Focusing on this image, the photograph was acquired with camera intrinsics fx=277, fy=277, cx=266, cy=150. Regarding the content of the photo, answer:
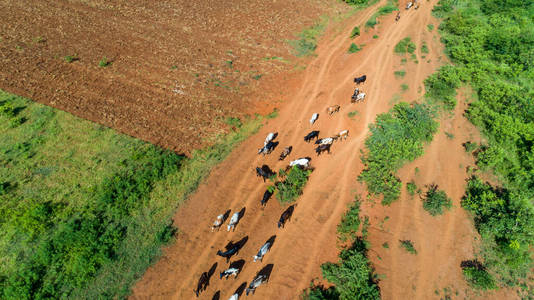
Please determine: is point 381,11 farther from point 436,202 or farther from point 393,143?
point 436,202

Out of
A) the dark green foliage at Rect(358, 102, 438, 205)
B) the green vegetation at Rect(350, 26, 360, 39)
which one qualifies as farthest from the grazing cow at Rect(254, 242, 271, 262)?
the green vegetation at Rect(350, 26, 360, 39)

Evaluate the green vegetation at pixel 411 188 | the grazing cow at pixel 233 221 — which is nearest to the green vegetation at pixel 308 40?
the green vegetation at pixel 411 188

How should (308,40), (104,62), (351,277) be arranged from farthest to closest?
(308,40)
(104,62)
(351,277)

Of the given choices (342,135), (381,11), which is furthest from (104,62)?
(381,11)

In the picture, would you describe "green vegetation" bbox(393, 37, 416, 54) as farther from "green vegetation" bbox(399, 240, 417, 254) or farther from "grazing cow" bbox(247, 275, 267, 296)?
"grazing cow" bbox(247, 275, 267, 296)

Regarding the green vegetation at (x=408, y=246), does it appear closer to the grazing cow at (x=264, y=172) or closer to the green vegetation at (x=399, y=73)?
the grazing cow at (x=264, y=172)

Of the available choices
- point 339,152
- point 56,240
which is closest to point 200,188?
point 56,240
